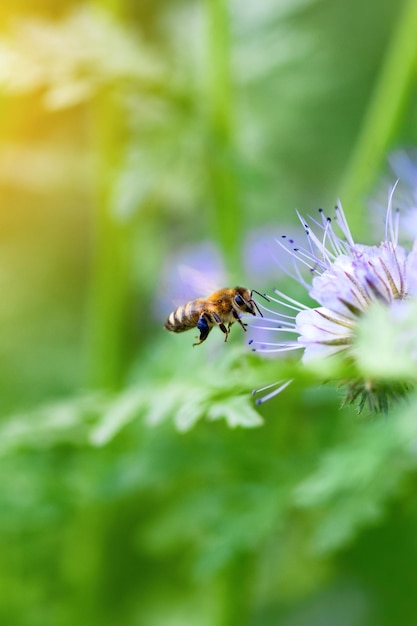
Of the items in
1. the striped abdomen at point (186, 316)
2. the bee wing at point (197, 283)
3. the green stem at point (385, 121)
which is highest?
the green stem at point (385, 121)

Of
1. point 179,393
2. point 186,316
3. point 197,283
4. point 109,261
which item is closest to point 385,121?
point 197,283

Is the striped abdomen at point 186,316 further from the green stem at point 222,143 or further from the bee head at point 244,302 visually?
the green stem at point 222,143

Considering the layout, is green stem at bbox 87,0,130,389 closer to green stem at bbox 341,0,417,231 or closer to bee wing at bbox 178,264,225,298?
bee wing at bbox 178,264,225,298

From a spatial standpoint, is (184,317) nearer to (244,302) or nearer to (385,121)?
(244,302)

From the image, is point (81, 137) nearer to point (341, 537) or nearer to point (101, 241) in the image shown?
point (101, 241)

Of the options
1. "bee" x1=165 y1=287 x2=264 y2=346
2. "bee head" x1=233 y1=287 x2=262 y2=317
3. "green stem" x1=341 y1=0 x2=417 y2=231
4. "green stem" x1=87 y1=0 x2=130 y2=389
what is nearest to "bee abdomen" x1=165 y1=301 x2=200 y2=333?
"bee" x1=165 y1=287 x2=264 y2=346

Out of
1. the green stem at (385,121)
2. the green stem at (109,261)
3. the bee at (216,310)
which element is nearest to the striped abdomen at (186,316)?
the bee at (216,310)

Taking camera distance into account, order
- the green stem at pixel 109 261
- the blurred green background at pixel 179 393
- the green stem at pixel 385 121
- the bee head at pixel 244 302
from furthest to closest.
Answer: the green stem at pixel 109 261, the green stem at pixel 385 121, the blurred green background at pixel 179 393, the bee head at pixel 244 302

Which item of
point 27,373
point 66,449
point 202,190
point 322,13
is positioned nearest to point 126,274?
point 202,190
